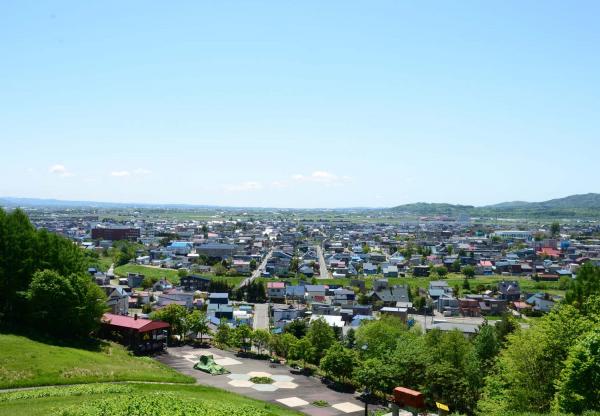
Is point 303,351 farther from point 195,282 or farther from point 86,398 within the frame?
point 195,282

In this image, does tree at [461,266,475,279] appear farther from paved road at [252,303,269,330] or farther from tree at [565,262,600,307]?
tree at [565,262,600,307]

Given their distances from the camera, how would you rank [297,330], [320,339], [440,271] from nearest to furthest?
[320,339]
[297,330]
[440,271]

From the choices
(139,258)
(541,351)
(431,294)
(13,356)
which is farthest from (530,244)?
(13,356)

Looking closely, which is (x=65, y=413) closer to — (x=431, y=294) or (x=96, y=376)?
(x=96, y=376)

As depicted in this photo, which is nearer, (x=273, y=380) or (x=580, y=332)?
(x=580, y=332)

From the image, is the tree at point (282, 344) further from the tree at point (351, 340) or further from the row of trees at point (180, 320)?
the row of trees at point (180, 320)

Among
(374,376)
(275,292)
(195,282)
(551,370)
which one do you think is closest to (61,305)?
(374,376)

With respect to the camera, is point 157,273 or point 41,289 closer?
point 41,289
